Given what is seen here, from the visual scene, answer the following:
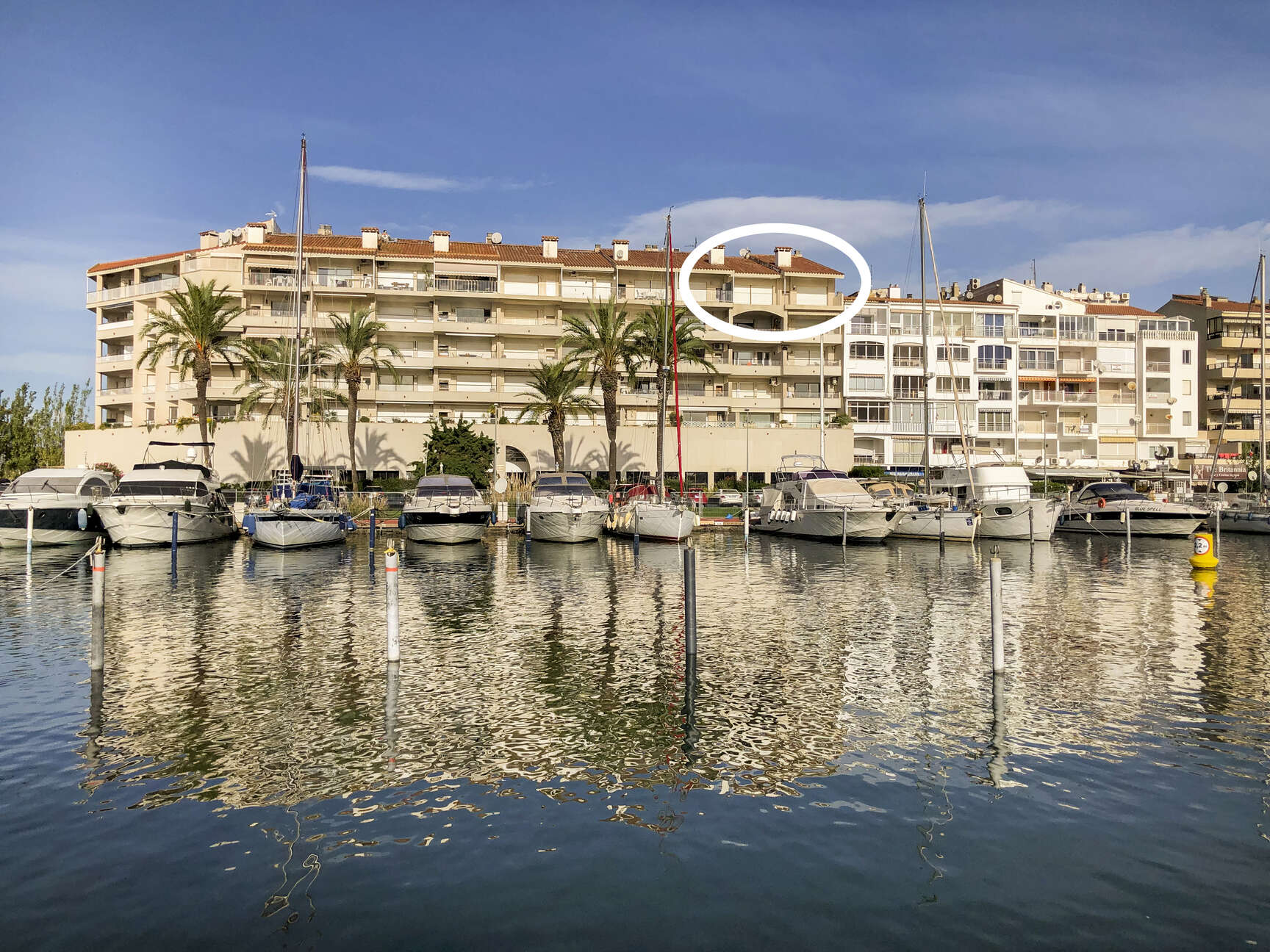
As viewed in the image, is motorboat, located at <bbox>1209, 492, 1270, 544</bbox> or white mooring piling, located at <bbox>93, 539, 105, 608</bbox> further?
motorboat, located at <bbox>1209, 492, 1270, 544</bbox>

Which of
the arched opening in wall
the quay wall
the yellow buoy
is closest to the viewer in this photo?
the yellow buoy

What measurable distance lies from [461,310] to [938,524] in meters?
47.4

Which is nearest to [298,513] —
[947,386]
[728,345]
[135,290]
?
[728,345]

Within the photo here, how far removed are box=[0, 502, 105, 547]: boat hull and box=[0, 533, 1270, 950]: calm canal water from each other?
815 inches

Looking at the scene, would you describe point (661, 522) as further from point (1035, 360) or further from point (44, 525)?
point (1035, 360)

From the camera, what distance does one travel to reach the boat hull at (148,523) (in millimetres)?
36531

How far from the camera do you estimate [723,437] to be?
74.1 metres

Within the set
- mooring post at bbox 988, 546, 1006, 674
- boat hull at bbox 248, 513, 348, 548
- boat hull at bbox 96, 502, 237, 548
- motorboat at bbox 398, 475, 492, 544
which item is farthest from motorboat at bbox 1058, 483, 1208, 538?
boat hull at bbox 96, 502, 237, 548

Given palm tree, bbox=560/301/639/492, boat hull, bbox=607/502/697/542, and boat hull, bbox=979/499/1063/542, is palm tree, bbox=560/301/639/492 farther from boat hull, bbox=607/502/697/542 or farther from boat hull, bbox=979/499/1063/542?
boat hull, bbox=979/499/1063/542

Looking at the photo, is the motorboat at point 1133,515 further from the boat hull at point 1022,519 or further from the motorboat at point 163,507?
the motorboat at point 163,507

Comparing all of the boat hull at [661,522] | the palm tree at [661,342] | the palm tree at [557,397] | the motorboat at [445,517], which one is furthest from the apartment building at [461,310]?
the motorboat at [445,517]

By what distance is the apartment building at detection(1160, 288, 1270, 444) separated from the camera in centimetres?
8894

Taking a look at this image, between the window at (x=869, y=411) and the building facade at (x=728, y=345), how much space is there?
0.58 ft

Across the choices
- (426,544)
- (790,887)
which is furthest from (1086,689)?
(426,544)
